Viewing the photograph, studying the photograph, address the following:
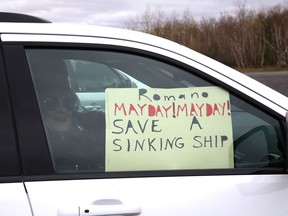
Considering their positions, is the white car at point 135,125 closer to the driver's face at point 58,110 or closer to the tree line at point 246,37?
the driver's face at point 58,110

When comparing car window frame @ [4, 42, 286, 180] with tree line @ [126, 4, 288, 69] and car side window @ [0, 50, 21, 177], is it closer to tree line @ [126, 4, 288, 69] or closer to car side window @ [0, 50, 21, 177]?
car side window @ [0, 50, 21, 177]

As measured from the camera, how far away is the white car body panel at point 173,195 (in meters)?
1.64

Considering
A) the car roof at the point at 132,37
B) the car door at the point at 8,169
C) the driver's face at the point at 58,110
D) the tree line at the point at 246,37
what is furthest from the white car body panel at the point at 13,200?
the tree line at the point at 246,37

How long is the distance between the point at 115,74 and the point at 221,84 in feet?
1.53

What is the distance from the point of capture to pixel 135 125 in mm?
1835

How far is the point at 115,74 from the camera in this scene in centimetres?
189

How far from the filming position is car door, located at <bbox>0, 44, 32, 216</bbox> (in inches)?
63.2

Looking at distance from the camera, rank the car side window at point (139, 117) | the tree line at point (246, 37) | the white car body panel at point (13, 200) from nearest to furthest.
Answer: the white car body panel at point (13, 200), the car side window at point (139, 117), the tree line at point (246, 37)

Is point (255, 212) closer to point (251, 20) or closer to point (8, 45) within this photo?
point (8, 45)

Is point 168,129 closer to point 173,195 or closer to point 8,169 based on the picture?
point 173,195

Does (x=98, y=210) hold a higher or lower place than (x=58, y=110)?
lower

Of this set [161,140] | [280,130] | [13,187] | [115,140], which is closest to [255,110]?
[280,130]

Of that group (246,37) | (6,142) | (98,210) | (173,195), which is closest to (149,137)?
(173,195)

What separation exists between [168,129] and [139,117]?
0.14 m
